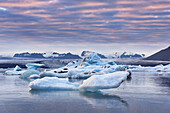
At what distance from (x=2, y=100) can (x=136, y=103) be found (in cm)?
488

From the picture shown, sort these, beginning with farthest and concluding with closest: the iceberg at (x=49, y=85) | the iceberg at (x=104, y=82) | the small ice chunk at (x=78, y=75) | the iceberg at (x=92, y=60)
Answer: the iceberg at (x=92, y=60) < the small ice chunk at (x=78, y=75) < the iceberg at (x=49, y=85) < the iceberg at (x=104, y=82)

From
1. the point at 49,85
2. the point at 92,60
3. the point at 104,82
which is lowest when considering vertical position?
the point at 49,85

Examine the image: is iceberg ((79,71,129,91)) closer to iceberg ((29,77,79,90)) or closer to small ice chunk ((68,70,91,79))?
iceberg ((29,77,79,90))

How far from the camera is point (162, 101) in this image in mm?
9953

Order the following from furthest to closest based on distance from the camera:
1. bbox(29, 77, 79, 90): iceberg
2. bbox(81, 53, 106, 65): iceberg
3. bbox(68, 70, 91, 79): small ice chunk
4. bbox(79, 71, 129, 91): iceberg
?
bbox(81, 53, 106, 65): iceberg → bbox(68, 70, 91, 79): small ice chunk → bbox(29, 77, 79, 90): iceberg → bbox(79, 71, 129, 91): iceberg

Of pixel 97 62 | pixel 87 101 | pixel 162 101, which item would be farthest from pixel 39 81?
pixel 97 62

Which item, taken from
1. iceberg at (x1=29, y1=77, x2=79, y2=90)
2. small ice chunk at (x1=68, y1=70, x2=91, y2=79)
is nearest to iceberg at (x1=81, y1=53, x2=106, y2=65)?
small ice chunk at (x1=68, y1=70, x2=91, y2=79)

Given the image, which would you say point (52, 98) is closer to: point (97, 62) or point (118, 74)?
point (118, 74)

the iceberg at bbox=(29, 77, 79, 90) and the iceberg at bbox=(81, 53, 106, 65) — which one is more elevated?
the iceberg at bbox=(81, 53, 106, 65)

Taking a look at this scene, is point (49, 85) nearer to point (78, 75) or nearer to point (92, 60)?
point (78, 75)

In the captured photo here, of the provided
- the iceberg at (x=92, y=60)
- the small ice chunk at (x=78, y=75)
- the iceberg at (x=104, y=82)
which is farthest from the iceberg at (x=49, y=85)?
the iceberg at (x=92, y=60)

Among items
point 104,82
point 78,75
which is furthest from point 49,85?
point 78,75

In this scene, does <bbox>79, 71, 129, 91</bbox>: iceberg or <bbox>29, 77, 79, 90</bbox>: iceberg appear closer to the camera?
<bbox>79, 71, 129, 91</bbox>: iceberg

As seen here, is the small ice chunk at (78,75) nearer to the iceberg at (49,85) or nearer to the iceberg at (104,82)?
the iceberg at (49,85)
